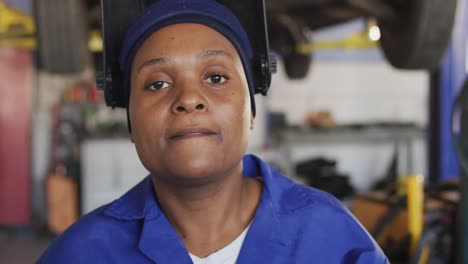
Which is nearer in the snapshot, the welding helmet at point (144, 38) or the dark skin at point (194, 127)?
the dark skin at point (194, 127)

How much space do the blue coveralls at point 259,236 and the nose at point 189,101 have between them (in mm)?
223

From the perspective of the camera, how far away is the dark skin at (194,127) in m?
0.90

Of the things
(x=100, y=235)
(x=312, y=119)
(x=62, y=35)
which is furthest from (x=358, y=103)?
(x=100, y=235)

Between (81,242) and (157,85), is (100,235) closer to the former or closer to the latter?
(81,242)

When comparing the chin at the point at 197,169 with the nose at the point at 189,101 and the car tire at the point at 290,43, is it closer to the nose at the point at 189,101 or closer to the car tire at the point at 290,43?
the nose at the point at 189,101

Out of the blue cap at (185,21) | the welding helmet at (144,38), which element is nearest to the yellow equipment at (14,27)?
the welding helmet at (144,38)

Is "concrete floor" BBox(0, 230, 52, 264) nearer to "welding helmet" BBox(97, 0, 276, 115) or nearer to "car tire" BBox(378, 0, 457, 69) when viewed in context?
"car tire" BBox(378, 0, 457, 69)

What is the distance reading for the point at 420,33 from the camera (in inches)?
93.5

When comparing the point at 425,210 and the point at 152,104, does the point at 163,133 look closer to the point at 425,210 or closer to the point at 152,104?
the point at 152,104

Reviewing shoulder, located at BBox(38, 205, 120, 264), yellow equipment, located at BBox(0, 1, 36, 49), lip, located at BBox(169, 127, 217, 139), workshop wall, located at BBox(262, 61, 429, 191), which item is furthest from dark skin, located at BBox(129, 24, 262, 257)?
workshop wall, located at BBox(262, 61, 429, 191)

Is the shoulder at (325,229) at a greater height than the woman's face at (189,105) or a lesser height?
lesser

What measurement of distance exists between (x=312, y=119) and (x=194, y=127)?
22.4 ft

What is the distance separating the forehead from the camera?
95cm

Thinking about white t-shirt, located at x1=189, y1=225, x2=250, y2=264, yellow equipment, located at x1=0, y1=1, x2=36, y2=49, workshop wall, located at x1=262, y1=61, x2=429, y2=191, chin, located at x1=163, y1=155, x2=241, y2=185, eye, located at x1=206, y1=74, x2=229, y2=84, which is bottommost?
workshop wall, located at x1=262, y1=61, x2=429, y2=191
